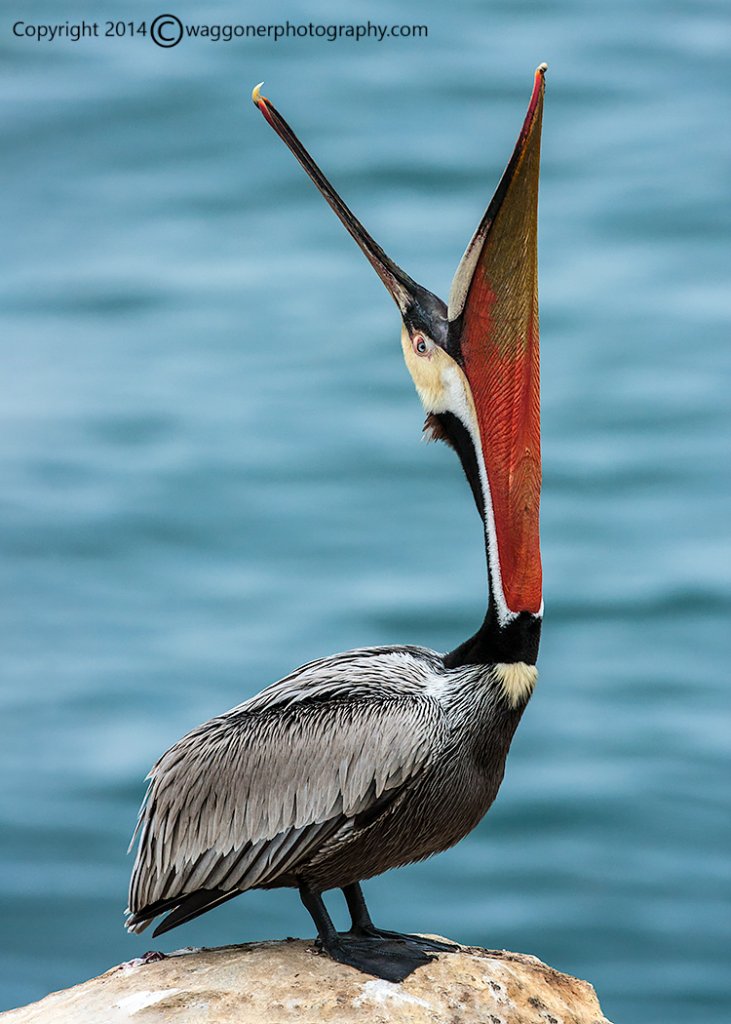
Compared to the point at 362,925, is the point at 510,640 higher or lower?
higher

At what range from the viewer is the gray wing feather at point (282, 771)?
433 cm

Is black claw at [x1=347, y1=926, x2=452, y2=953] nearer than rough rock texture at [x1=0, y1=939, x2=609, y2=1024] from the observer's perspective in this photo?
No

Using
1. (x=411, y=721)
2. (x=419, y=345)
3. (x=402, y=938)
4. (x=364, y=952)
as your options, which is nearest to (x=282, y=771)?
Answer: (x=411, y=721)

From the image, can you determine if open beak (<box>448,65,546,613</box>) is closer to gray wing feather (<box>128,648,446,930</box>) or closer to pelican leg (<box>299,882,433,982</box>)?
gray wing feather (<box>128,648,446,930</box>)

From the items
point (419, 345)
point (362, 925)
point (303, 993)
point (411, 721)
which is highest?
point (419, 345)

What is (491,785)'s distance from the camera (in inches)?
177

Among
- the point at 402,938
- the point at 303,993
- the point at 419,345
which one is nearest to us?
the point at 303,993

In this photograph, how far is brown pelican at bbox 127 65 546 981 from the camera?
429 cm

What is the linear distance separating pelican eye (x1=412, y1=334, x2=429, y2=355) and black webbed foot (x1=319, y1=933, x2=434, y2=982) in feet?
5.70

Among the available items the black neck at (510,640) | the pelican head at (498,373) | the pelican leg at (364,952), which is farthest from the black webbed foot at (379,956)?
the pelican head at (498,373)

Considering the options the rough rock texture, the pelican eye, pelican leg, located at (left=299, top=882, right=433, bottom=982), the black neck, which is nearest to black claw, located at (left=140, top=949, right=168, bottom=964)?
the rough rock texture

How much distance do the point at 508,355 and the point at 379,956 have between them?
5.91ft

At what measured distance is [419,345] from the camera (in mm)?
Result: 4426

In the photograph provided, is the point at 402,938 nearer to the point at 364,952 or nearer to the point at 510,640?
the point at 364,952
